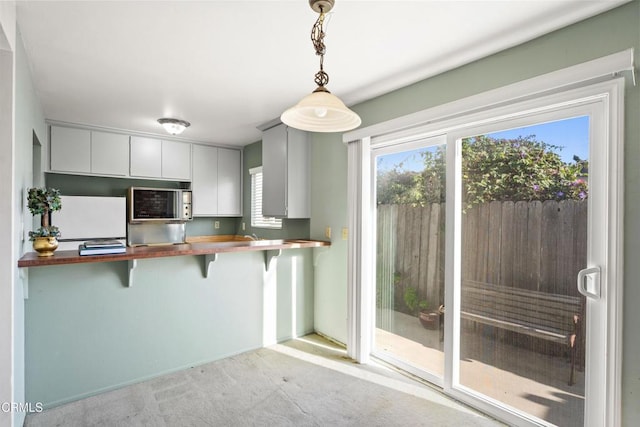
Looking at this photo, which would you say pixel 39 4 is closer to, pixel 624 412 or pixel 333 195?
pixel 333 195

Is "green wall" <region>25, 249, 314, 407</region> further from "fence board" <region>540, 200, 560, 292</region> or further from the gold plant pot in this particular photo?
"fence board" <region>540, 200, 560, 292</region>

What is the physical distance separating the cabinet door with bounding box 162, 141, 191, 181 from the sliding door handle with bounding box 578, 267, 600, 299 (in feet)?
15.1

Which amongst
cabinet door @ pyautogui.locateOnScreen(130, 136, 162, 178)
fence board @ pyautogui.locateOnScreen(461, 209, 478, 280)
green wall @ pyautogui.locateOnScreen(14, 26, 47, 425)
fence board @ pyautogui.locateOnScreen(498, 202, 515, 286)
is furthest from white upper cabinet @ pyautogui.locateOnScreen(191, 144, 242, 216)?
fence board @ pyautogui.locateOnScreen(498, 202, 515, 286)

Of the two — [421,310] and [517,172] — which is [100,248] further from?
[517,172]

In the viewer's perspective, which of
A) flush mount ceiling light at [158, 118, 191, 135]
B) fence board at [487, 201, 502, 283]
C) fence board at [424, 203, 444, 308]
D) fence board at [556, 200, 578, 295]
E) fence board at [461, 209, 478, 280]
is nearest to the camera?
fence board at [556, 200, 578, 295]

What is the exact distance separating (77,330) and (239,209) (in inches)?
124

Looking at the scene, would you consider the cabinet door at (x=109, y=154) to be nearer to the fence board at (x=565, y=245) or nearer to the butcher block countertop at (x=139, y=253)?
the butcher block countertop at (x=139, y=253)

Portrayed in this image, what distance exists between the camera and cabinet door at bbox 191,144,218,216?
4.90 metres

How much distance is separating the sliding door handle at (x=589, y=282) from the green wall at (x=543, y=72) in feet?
0.39

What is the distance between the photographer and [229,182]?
523 cm

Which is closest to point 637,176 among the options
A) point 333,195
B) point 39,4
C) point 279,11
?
point 279,11

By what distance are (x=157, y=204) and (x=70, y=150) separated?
114cm

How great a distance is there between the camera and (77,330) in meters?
2.34

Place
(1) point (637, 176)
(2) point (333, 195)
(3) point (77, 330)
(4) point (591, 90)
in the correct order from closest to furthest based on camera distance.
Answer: (1) point (637, 176) → (4) point (591, 90) → (3) point (77, 330) → (2) point (333, 195)
